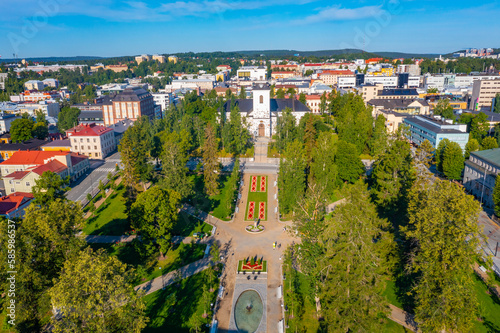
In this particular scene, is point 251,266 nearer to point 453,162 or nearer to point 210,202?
point 210,202

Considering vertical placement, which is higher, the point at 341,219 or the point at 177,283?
the point at 341,219

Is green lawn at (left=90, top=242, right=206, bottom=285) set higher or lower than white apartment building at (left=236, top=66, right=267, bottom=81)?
lower

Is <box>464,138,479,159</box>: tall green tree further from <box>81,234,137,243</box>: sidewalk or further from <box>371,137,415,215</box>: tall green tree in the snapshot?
<box>81,234,137,243</box>: sidewalk

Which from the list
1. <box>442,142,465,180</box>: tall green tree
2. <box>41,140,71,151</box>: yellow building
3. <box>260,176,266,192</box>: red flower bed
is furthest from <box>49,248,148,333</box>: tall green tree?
<box>41,140,71,151</box>: yellow building

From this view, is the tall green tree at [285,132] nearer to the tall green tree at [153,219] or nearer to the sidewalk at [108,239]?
the tall green tree at [153,219]

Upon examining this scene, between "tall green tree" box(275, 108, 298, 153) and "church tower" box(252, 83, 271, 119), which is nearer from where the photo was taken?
"tall green tree" box(275, 108, 298, 153)

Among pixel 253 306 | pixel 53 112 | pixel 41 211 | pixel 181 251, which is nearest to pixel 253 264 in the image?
pixel 253 306

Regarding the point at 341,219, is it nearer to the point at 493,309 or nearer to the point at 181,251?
the point at 493,309

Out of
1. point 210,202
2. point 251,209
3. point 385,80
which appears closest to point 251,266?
point 251,209
